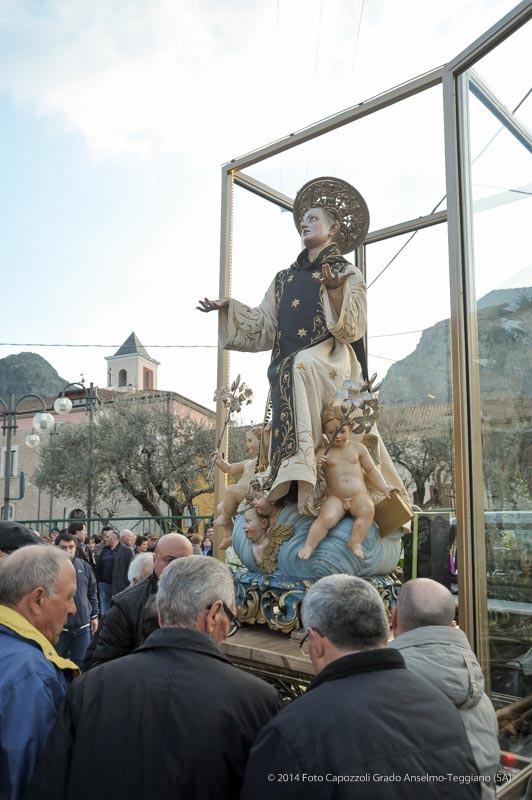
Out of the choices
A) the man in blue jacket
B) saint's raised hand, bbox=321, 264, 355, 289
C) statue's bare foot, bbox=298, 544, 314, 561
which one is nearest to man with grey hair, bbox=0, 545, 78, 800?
statue's bare foot, bbox=298, 544, 314, 561

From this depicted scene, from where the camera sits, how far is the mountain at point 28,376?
263 feet

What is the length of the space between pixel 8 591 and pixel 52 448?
→ 93.2 ft

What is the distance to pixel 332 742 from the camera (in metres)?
1.48

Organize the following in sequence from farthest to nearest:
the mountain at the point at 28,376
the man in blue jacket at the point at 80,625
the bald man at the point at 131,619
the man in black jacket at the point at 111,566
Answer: the mountain at the point at 28,376, the man in black jacket at the point at 111,566, the man in blue jacket at the point at 80,625, the bald man at the point at 131,619

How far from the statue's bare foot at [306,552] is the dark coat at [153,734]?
265 cm

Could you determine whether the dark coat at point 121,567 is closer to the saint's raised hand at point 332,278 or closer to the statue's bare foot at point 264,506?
the statue's bare foot at point 264,506

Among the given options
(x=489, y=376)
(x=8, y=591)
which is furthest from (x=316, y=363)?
(x=8, y=591)

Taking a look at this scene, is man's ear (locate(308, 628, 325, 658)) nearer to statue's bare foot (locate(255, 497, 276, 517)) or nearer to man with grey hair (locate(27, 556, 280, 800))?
man with grey hair (locate(27, 556, 280, 800))

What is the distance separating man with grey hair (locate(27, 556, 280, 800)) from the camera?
1639 mm

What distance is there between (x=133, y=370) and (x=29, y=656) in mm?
61892

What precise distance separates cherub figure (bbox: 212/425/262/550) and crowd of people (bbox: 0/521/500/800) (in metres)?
3.20

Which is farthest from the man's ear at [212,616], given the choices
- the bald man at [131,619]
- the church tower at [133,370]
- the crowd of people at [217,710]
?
the church tower at [133,370]

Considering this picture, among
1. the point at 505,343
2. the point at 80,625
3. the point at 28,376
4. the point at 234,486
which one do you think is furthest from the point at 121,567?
the point at 28,376

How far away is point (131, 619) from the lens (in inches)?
132
